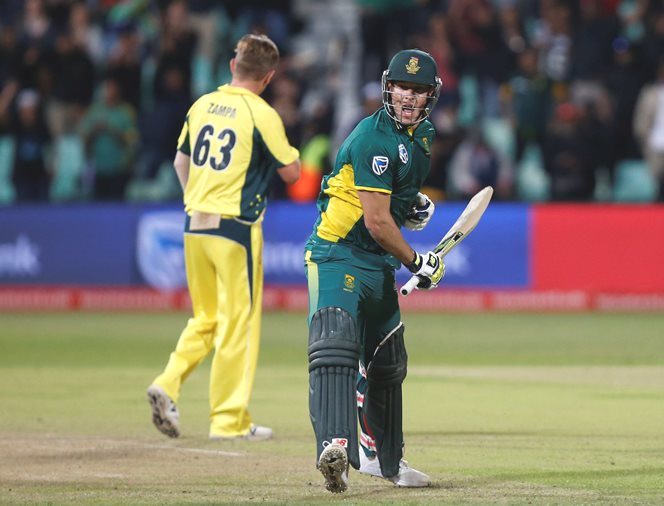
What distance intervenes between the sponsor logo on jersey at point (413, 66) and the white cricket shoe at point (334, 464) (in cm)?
183

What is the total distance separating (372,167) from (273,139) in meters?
2.48

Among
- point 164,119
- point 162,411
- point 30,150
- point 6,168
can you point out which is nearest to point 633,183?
point 164,119


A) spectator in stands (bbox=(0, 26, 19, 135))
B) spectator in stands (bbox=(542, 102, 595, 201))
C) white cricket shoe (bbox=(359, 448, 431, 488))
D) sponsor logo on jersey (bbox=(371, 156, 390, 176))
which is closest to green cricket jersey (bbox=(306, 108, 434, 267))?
sponsor logo on jersey (bbox=(371, 156, 390, 176))

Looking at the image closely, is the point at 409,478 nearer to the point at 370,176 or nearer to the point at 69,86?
the point at 370,176

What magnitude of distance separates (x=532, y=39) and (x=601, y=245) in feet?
13.0

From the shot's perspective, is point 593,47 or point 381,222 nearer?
point 381,222

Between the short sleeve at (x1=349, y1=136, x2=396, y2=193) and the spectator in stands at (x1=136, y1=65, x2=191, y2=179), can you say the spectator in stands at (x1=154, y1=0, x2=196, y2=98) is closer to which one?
the spectator in stands at (x1=136, y1=65, x2=191, y2=179)

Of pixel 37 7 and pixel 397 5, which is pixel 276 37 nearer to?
pixel 397 5

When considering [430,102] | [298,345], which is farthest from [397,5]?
[430,102]

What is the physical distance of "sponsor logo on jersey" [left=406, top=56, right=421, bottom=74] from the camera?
7066 millimetres

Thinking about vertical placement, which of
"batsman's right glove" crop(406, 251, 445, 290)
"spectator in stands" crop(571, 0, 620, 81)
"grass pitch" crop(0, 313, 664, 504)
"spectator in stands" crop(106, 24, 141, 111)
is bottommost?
"grass pitch" crop(0, 313, 664, 504)

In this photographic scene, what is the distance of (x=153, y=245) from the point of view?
19.5m

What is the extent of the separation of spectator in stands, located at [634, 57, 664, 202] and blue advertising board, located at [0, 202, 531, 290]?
2.09m

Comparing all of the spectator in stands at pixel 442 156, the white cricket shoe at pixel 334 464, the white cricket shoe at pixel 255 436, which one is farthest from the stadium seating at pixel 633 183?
the white cricket shoe at pixel 334 464
